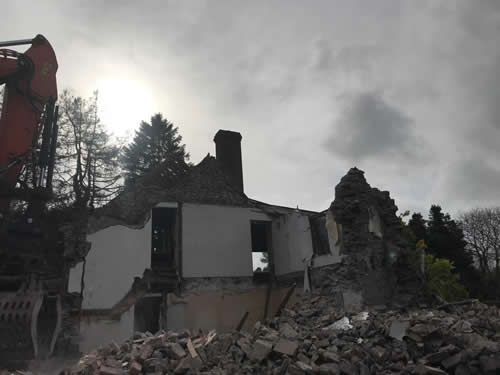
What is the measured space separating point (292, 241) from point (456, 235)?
1782cm

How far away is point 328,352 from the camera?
219 inches

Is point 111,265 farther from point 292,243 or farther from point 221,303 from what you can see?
point 292,243

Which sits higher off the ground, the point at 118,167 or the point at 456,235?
the point at 118,167

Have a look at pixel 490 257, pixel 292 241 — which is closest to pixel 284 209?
pixel 292 241

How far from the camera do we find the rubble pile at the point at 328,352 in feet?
17.5

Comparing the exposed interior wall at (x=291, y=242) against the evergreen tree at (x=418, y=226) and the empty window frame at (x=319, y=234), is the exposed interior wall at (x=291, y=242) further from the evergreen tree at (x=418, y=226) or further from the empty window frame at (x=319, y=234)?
the evergreen tree at (x=418, y=226)

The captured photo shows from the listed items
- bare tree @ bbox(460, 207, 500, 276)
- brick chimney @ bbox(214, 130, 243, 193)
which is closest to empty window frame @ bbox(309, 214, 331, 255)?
brick chimney @ bbox(214, 130, 243, 193)

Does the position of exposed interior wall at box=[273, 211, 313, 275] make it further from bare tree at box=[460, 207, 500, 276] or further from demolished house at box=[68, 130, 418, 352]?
bare tree at box=[460, 207, 500, 276]

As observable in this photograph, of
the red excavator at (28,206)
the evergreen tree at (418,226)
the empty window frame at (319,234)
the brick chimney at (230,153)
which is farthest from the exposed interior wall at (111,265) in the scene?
the evergreen tree at (418,226)

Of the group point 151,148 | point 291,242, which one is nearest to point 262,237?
point 291,242

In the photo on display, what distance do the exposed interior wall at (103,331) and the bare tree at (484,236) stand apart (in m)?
25.8

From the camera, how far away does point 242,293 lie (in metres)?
14.0

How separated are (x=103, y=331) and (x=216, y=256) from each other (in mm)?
4732

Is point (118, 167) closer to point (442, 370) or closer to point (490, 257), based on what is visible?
point (442, 370)
